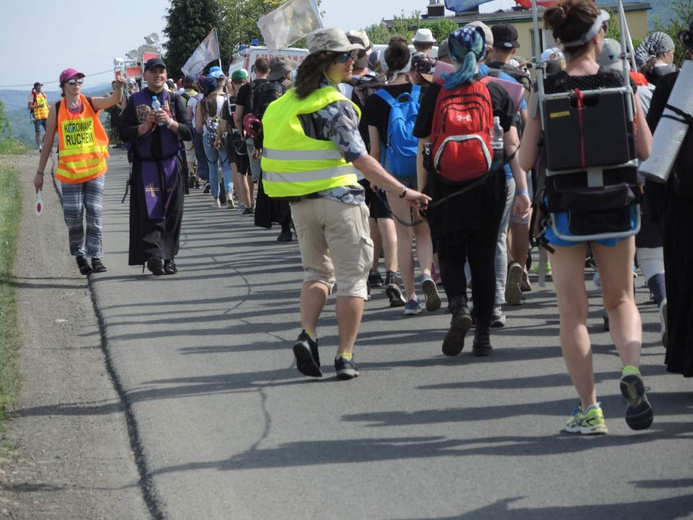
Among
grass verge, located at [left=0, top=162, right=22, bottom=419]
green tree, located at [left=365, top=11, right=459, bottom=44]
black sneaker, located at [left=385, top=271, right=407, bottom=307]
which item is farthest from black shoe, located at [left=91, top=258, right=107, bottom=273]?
green tree, located at [left=365, top=11, right=459, bottom=44]

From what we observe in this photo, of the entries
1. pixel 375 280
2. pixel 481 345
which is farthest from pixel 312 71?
pixel 375 280

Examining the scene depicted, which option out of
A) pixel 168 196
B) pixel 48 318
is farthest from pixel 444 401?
pixel 168 196

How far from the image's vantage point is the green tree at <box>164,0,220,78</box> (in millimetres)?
73312

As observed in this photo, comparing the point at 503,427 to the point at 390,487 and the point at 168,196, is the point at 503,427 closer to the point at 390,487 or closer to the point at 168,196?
the point at 390,487

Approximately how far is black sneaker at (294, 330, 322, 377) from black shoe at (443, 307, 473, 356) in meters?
0.86

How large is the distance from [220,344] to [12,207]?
13.0m

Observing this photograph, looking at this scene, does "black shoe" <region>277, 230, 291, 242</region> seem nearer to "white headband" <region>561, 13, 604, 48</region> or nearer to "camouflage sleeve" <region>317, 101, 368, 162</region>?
"camouflage sleeve" <region>317, 101, 368, 162</region>

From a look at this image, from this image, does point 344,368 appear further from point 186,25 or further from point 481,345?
point 186,25

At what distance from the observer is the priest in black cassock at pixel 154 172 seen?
1212 centimetres

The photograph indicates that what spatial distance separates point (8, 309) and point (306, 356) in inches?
172

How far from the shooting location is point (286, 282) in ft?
39.5

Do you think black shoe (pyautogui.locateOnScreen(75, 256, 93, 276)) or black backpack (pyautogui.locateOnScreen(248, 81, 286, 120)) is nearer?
black shoe (pyautogui.locateOnScreen(75, 256, 93, 276))

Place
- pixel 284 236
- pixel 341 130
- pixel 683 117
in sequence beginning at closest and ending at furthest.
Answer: pixel 683 117, pixel 341 130, pixel 284 236

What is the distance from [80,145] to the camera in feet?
41.4
